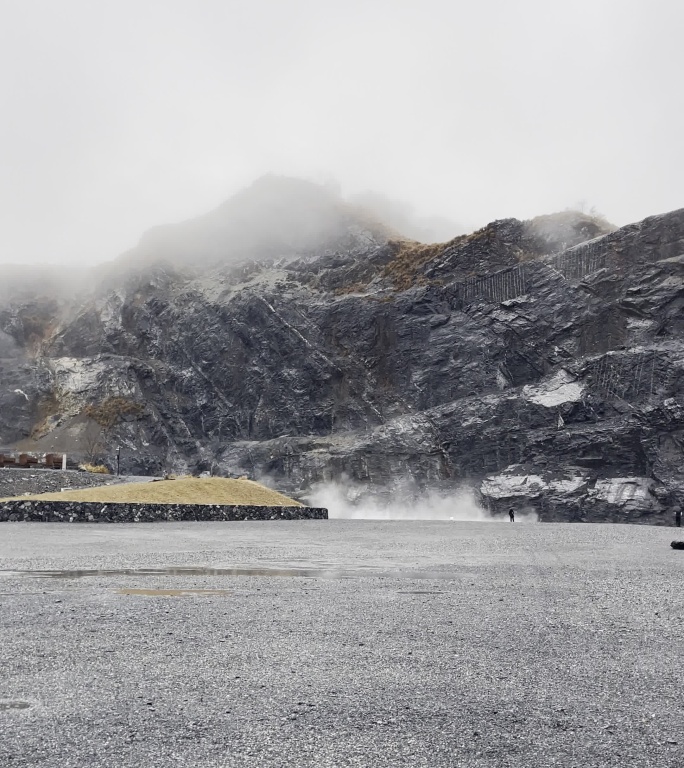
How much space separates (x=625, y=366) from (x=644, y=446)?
7.91 m

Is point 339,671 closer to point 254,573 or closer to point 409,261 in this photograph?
point 254,573

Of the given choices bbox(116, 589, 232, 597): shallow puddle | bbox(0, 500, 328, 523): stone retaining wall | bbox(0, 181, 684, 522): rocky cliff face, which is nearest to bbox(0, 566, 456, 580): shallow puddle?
bbox(116, 589, 232, 597): shallow puddle

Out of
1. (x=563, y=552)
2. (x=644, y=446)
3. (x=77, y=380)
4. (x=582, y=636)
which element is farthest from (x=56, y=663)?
(x=77, y=380)

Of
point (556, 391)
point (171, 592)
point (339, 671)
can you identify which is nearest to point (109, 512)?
point (171, 592)

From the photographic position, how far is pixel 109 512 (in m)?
30.2

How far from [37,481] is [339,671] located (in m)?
46.2

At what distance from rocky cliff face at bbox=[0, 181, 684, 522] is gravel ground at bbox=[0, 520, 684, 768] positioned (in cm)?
5471

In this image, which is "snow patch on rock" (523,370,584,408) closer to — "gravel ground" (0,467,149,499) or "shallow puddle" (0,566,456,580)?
"gravel ground" (0,467,149,499)

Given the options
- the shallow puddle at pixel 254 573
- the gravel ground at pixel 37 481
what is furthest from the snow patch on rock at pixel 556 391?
the shallow puddle at pixel 254 573

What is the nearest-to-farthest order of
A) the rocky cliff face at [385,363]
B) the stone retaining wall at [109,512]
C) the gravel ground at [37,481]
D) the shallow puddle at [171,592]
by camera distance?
the shallow puddle at [171,592] → the stone retaining wall at [109,512] → the gravel ground at [37,481] → the rocky cliff face at [385,363]

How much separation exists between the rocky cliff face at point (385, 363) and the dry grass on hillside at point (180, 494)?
2923 centimetres

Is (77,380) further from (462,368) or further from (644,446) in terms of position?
(644,446)

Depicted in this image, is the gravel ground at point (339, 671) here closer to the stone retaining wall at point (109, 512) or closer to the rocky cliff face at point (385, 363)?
the stone retaining wall at point (109, 512)

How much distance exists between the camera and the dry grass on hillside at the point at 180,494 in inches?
1319
